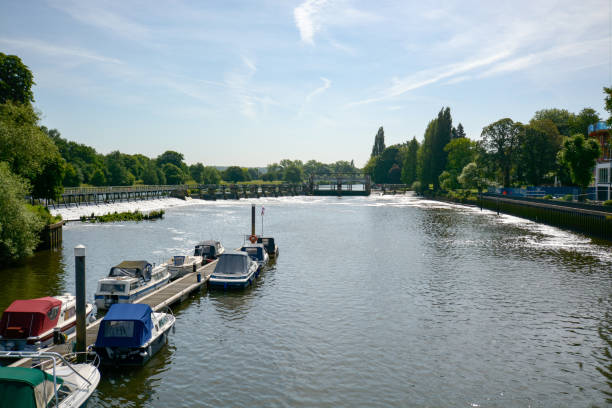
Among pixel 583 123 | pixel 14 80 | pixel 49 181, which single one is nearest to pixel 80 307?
pixel 49 181

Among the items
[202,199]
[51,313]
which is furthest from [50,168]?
[202,199]

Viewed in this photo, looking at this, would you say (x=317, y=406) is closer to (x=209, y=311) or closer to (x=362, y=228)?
(x=209, y=311)

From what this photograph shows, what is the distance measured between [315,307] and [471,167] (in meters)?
121

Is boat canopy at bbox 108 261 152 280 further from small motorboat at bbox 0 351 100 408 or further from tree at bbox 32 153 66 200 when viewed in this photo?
tree at bbox 32 153 66 200

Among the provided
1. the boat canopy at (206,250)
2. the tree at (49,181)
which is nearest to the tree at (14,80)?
the tree at (49,181)

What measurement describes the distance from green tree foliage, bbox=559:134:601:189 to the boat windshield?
2837 inches

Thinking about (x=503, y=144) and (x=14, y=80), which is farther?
(x=503, y=144)

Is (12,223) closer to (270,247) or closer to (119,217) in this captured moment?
(270,247)

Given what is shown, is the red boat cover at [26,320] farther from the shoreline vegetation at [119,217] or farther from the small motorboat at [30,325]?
the shoreline vegetation at [119,217]

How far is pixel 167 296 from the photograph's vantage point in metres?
30.7

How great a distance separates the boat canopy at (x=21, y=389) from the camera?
14.1 metres

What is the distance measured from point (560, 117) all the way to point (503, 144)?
156 feet

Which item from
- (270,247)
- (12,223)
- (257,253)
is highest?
(12,223)

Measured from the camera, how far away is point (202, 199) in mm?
168125
